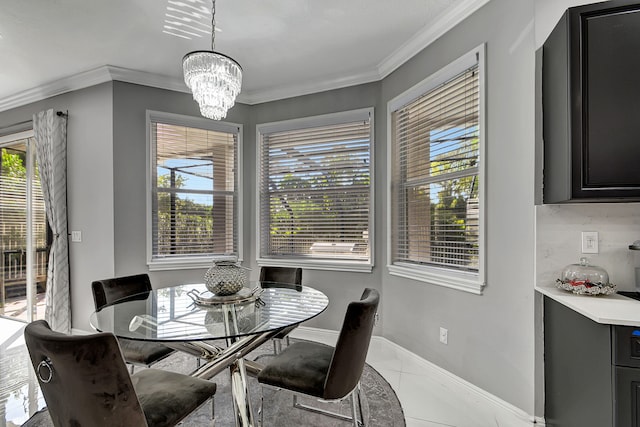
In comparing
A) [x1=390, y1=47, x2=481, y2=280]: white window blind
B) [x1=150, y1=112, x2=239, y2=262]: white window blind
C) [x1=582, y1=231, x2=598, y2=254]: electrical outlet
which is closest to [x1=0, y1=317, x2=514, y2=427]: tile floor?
[x1=390, y1=47, x2=481, y2=280]: white window blind

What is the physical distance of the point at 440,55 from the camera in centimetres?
246

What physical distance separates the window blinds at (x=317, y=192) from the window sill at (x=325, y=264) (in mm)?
65

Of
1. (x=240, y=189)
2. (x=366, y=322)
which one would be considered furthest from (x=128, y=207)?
(x=366, y=322)

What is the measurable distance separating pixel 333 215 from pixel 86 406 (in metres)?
2.52

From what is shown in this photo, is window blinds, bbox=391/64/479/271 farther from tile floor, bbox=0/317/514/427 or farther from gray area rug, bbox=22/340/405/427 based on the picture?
gray area rug, bbox=22/340/405/427

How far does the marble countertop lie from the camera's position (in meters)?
1.19

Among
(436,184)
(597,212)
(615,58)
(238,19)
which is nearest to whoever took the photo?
(615,58)

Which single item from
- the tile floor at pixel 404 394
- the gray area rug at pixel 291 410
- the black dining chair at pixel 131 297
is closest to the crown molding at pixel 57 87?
the black dining chair at pixel 131 297

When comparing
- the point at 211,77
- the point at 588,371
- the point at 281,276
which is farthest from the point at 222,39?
the point at 588,371

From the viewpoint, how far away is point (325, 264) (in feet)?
10.9

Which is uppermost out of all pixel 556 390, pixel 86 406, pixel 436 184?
pixel 436 184

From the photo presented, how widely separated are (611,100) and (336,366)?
5.60 feet

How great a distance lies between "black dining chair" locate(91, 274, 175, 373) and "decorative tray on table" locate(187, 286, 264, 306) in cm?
33

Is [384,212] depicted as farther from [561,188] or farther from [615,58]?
[615,58]
